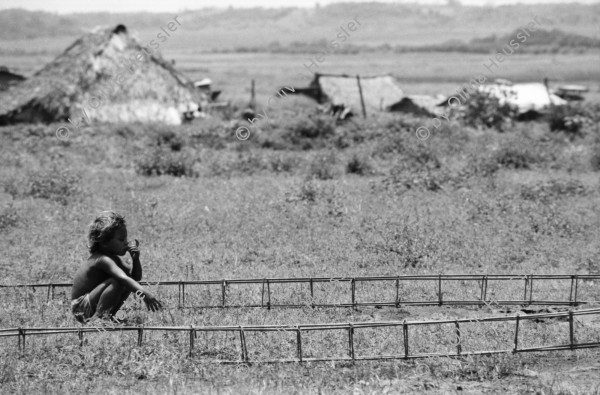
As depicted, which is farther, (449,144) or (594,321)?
(449,144)

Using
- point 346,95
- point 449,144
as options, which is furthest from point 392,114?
point 449,144

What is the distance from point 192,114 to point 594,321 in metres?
17.2

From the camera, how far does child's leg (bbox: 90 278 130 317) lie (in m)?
7.60

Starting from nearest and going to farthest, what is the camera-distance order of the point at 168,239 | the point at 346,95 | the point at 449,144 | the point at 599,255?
the point at 599,255 → the point at 168,239 → the point at 449,144 → the point at 346,95

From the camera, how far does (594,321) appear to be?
8.67 m

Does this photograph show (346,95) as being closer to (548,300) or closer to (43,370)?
(548,300)

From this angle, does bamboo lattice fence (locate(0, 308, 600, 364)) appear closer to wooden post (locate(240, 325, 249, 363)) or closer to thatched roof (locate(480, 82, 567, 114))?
wooden post (locate(240, 325, 249, 363))

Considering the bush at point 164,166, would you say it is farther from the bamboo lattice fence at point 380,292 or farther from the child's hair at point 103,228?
the child's hair at point 103,228

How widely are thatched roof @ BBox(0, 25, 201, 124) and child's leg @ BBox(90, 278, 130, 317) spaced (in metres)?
15.5

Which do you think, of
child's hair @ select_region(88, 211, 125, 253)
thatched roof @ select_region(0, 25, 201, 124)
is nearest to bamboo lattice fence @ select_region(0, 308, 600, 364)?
child's hair @ select_region(88, 211, 125, 253)

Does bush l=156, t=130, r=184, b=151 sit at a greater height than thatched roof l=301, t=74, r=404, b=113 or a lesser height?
lesser

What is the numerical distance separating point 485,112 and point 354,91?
476 centimetres

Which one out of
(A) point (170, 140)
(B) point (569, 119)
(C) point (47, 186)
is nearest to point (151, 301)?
(C) point (47, 186)

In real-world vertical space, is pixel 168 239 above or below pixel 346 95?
below
